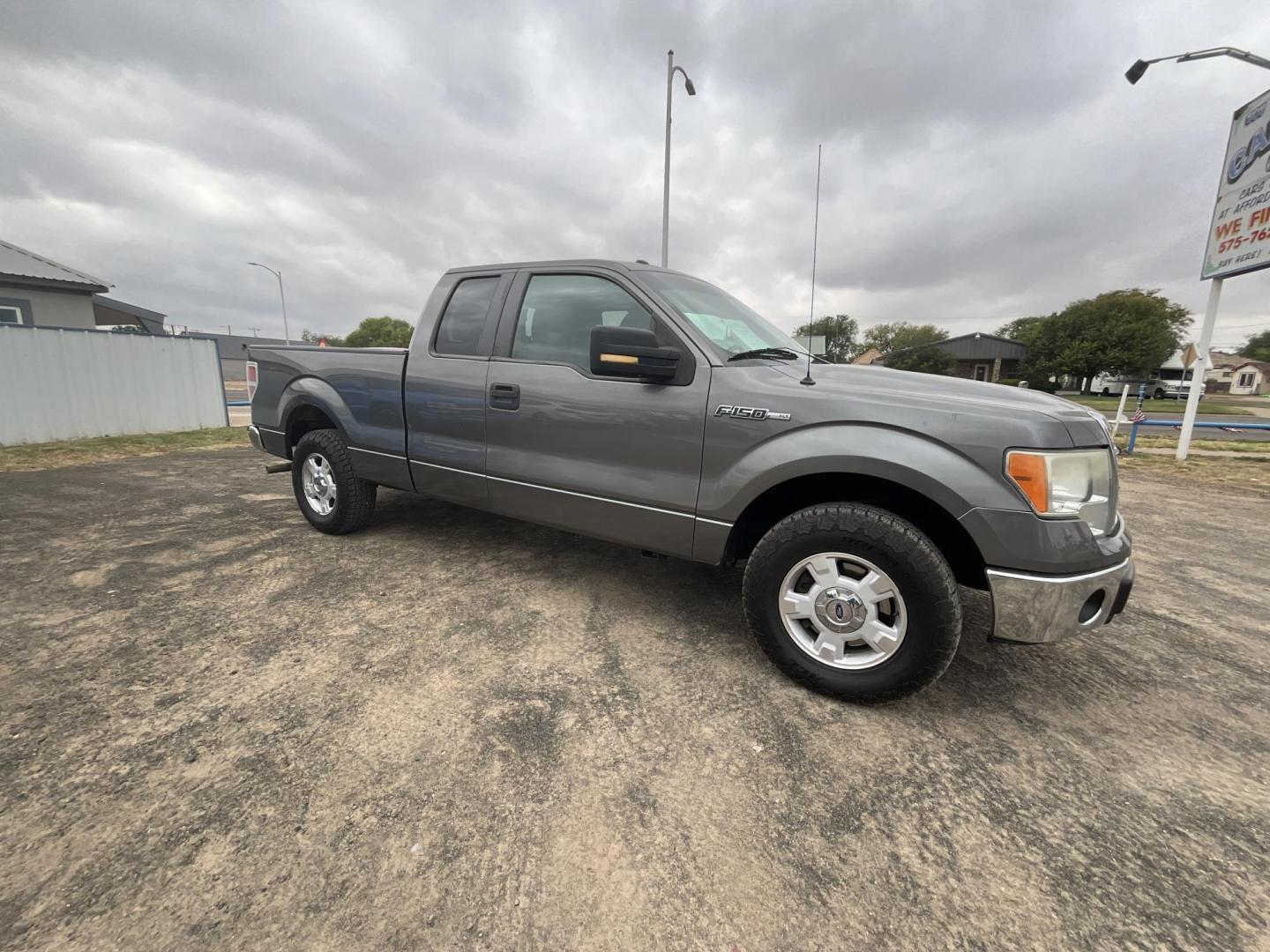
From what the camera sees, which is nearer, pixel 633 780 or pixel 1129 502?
pixel 633 780

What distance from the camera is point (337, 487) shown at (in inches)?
150

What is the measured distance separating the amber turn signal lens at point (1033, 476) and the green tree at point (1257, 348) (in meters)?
130

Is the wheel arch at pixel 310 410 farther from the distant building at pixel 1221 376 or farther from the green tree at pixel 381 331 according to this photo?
the distant building at pixel 1221 376

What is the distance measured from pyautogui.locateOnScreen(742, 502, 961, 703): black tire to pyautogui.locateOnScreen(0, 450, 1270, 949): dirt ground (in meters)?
0.15

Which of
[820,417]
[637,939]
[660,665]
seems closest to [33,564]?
[660,665]

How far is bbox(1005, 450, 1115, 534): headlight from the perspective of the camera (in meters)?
1.85

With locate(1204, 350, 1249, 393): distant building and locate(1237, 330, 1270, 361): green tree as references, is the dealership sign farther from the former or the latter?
locate(1237, 330, 1270, 361): green tree

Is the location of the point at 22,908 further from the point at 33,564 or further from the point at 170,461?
the point at 170,461

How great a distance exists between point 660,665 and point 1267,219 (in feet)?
39.6

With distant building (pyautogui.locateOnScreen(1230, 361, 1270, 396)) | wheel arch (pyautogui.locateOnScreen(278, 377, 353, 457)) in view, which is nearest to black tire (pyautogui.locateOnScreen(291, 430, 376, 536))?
wheel arch (pyautogui.locateOnScreen(278, 377, 353, 457))

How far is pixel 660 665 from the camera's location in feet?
7.99

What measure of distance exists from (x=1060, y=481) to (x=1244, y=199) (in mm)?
11431

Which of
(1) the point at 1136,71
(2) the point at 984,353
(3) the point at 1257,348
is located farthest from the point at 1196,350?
(3) the point at 1257,348

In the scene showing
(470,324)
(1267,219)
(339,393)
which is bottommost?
(339,393)
